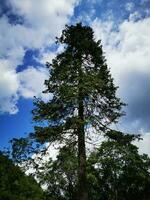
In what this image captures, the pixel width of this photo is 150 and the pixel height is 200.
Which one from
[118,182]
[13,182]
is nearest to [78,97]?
[13,182]

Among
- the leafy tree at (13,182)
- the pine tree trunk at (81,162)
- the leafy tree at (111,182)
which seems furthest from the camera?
the leafy tree at (111,182)

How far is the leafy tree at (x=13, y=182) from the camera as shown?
20.9 m

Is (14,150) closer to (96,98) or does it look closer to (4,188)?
(4,188)

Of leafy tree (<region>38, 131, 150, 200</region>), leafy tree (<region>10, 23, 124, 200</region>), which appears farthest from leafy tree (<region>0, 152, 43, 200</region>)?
leafy tree (<region>38, 131, 150, 200</region>)

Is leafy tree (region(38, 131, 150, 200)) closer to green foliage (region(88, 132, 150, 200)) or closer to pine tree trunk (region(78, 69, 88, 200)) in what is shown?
green foliage (region(88, 132, 150, 200))

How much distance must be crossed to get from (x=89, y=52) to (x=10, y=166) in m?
9.79

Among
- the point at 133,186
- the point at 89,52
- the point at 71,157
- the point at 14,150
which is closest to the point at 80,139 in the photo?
the point at 71,157

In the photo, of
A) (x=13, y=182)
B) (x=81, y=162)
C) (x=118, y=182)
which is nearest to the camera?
(x=81, y=162)

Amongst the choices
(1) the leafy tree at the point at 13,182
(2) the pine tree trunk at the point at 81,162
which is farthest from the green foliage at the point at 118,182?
(2) the pine tree trunk at the point at 81,162

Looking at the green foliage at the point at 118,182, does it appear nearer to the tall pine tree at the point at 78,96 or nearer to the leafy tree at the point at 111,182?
the leafy tree at the point at 111,182

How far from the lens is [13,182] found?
23.7 m

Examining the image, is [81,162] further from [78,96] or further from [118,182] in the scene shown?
[118,182]

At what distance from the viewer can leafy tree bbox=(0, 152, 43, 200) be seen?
2092cm

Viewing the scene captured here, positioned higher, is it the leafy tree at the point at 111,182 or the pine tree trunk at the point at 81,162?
the leafy tree at the point at 111,182
